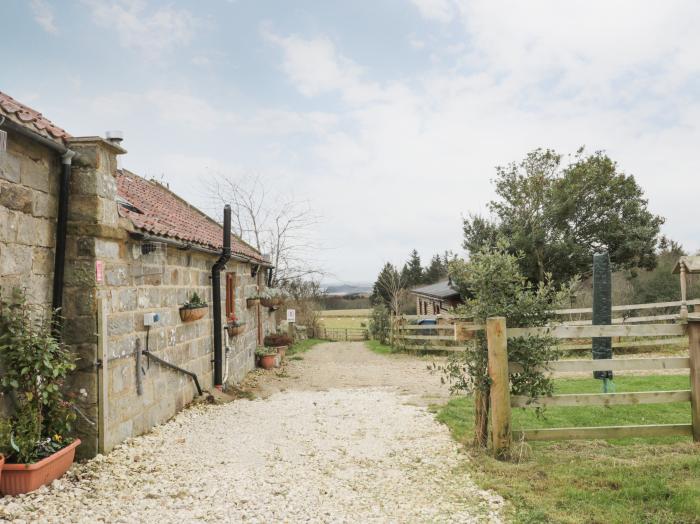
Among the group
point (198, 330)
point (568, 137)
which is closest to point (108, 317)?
point (198, 330)

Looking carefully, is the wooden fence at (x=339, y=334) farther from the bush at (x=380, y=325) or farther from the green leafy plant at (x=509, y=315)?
the green leafy plant at (x=509, y=315)

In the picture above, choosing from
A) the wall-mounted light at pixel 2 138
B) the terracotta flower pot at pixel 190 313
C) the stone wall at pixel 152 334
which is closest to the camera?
the wall-mounted light at pixel 2 138

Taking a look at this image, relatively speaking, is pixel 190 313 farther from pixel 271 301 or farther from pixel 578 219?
pixel 578 219

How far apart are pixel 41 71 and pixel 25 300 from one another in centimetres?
546

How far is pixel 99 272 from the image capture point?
4.79 meters

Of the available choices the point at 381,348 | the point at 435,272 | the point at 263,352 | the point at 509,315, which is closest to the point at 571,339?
the point at 381,348

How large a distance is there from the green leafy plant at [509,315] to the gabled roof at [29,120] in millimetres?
4254

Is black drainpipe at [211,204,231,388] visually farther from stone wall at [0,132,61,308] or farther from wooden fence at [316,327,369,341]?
wooden fence at [316,327,369,341]

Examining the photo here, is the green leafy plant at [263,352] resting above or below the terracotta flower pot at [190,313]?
below

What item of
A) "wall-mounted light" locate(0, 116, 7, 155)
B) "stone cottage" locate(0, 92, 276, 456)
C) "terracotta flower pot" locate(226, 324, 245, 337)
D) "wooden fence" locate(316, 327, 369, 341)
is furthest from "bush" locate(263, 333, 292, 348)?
"wall-mounted light" locate(0, 116, 7, 155)

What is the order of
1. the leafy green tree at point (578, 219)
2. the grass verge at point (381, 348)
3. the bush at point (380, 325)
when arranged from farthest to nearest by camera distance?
the leafy green tree at point (578, 219), the bush at point (380, 325), the grass verge at point (381, 348)

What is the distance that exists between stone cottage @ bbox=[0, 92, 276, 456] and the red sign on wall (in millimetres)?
10

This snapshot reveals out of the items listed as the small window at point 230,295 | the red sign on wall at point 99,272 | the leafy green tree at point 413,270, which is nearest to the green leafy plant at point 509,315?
the red sign on wall at point 99,272

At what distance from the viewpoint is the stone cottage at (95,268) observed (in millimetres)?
4133
